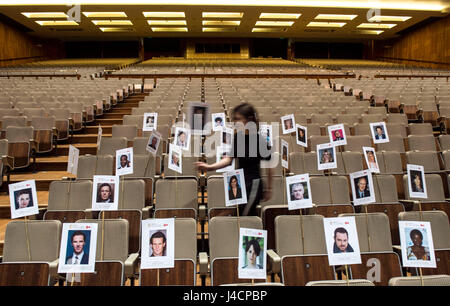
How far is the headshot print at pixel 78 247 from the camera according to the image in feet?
5.04

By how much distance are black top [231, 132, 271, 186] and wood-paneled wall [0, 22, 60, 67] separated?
1394cm

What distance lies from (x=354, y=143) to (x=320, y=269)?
2.12 metres

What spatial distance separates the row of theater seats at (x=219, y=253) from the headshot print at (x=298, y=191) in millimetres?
338

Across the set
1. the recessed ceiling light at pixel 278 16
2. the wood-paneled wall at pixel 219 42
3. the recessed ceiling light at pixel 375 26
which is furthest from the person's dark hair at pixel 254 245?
the wood-paneled wall at pixel 219 42

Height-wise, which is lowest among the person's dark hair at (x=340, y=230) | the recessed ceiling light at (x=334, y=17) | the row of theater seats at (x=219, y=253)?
the row of theater seats at (x=219, y=253)

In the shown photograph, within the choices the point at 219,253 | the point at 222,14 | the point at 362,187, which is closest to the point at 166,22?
the point at 222,14

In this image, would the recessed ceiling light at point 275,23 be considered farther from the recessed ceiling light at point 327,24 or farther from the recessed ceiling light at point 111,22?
the recessed ceiling light at point 111,22

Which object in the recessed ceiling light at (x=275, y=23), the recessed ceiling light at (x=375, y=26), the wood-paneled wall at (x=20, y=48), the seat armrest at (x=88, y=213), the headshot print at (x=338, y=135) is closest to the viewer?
the seat armrest at (x=88, y=213)

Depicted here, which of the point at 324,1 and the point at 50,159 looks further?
the point at 324,1

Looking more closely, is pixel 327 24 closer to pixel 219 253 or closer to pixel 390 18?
pixel 390 18

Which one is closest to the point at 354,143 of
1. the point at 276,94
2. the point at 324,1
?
the point at 276,94

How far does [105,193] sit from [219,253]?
722 millimetres
